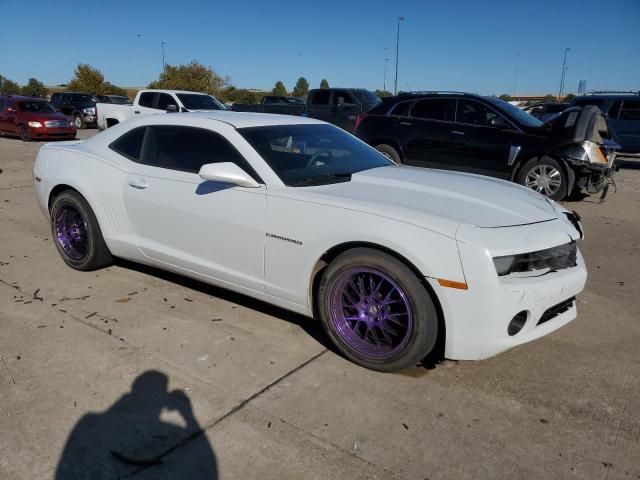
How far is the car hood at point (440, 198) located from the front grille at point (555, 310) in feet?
1.69

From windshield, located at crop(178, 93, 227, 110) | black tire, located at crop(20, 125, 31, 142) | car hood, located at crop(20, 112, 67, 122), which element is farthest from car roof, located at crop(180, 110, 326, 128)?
black tire, located at crop(20, 125, 31, 142)

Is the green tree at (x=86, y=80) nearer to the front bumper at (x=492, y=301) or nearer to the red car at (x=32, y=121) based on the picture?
the red car at (x=32, y=121)

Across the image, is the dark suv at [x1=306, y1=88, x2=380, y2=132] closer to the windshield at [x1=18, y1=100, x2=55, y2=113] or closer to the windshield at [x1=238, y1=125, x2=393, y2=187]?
the windshield at [x1=18, y1=100, x2=55, y2=113]

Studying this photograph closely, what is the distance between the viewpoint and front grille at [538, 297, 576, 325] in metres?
2.91

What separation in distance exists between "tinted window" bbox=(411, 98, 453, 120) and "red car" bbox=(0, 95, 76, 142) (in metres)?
13.5

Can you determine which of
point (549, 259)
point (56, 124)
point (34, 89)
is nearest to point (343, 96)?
point (56, 124)

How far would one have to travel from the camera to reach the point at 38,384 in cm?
284

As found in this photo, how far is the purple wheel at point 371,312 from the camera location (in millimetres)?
2900

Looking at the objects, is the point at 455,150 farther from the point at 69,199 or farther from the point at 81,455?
the point at 81,455

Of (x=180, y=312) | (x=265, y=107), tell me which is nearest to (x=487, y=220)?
(x=180, y=312)

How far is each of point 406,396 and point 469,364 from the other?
0.59 m

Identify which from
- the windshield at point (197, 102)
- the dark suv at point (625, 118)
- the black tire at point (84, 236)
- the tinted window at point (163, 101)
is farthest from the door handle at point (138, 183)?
the dark suv at point (625, 118)

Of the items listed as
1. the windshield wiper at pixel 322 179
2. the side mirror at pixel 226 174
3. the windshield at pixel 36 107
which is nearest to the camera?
the side mirror at pixel 226 174

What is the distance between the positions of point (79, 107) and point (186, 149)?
2301 cm
